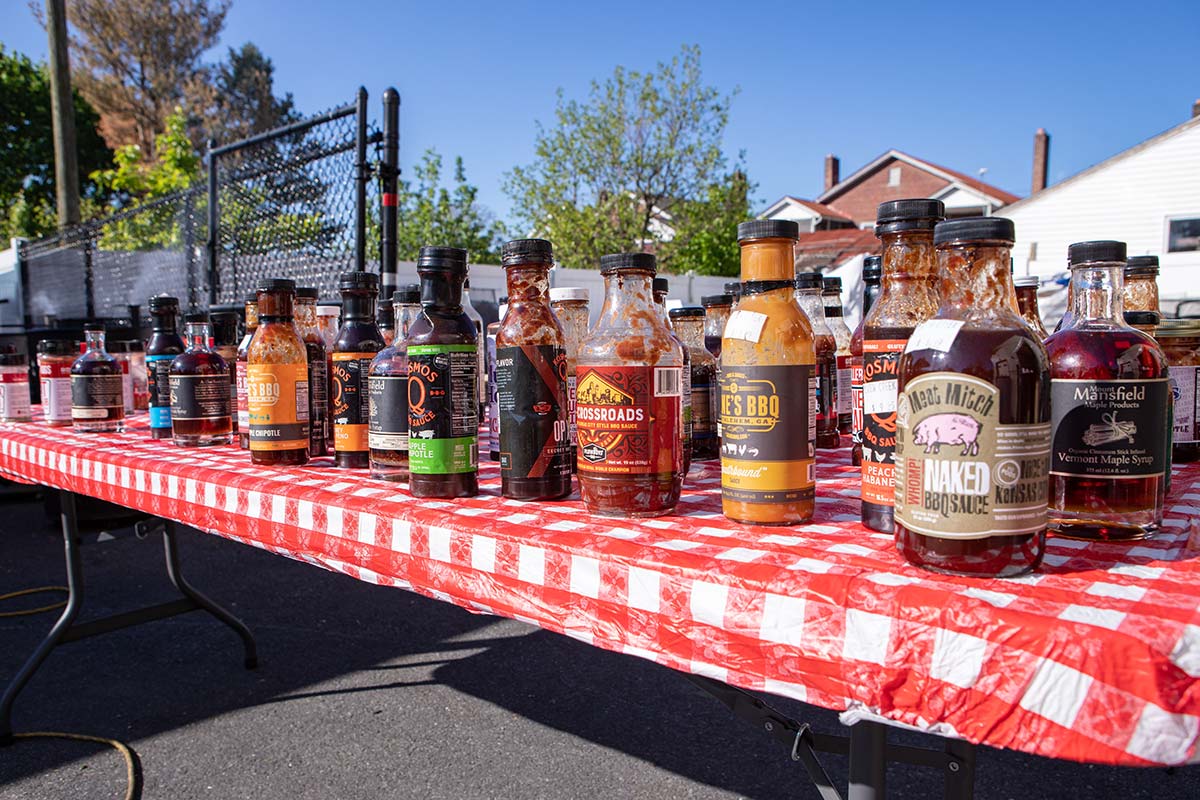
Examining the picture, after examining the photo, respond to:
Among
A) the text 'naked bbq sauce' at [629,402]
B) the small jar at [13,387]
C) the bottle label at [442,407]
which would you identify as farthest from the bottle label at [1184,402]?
the small jar at [13,387]

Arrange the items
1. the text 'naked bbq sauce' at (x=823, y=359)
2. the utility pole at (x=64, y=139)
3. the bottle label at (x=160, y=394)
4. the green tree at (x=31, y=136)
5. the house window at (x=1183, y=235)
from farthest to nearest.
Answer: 1. the green tree at (x=31, y=136)
2. the house window at (x=1183, y=235)
3. the utility pole at (x=64, y=139)
4. the bottle label at (x=160, y=394)
5. the text 'naked bbq sauce' at (x=823, y=359)

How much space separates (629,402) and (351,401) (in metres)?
0.86

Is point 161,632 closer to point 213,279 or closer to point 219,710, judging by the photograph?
point 219,710

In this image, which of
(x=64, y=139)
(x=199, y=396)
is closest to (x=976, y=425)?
(x=199, y=396)

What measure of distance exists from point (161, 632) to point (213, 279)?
394cm

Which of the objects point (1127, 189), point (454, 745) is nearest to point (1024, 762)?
point (454, 745)

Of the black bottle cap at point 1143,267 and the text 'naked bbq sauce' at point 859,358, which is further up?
the black bottle cap at point 1143,267

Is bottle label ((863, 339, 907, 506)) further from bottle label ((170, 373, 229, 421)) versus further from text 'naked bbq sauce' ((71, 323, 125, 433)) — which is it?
text 'naked bbq sauce' ((71, 323, 125, 433))

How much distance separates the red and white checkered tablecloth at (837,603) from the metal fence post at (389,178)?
13.2ft

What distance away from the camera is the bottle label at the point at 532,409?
1.36 meters

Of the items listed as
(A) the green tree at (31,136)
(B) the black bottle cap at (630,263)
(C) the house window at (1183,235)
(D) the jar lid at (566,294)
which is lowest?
(D) the jar lid at (566,294)

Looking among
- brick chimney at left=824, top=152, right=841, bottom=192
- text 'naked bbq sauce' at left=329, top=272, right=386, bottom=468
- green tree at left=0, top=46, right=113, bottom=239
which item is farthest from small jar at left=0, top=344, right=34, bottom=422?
brick chimney at left=824, top=152, right=841, bottom=192

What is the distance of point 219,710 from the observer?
316cm

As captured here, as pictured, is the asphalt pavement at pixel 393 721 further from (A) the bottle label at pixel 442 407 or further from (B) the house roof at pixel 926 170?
(B) the house roof at pixel 926 170
